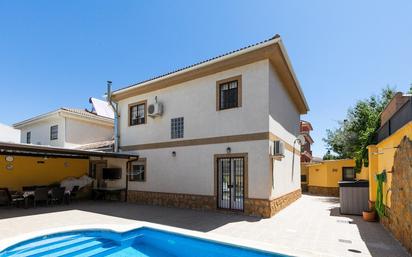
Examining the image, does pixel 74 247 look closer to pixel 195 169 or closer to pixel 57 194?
pixel 195 169

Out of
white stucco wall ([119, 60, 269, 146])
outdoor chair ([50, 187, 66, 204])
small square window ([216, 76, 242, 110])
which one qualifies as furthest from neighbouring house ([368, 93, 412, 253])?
outdoor chair ([50, 187, 66, 204])

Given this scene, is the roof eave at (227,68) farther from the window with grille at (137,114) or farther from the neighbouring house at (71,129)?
the neighbouring house at (71,129)

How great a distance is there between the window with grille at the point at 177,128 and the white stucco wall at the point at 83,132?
10811mm

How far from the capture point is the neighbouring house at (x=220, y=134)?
10430mm

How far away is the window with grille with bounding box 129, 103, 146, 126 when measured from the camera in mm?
14930

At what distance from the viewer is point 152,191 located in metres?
13.7

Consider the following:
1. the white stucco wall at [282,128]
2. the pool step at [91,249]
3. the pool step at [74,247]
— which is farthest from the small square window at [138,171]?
the white stucco wall at [282,128]

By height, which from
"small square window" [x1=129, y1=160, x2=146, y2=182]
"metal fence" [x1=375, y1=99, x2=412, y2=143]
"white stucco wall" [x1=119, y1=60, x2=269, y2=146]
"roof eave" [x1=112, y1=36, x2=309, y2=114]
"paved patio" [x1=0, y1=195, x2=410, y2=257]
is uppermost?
"roof eave" [x1=112, y1=36, x2=309, y2=114]

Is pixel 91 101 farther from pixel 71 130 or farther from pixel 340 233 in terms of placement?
pixel 340 233

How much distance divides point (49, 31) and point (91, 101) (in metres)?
10.9

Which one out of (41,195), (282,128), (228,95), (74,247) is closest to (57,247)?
(74,247)

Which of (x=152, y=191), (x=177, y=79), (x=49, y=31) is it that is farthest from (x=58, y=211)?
(x=49, y=31)

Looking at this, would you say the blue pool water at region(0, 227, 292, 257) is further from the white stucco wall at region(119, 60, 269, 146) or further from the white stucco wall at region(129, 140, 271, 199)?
the white stucco wall at region(119, 60, 269, 146)

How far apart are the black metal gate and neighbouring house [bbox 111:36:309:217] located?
4cm
